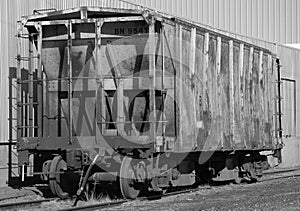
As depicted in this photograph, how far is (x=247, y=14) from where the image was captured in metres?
43.6

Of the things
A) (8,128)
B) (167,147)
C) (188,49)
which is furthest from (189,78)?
(8,128)

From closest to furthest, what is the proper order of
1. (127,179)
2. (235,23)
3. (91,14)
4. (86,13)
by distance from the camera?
(127,179)
(86,13)
(91,14)
(235,23)

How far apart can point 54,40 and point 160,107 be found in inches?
123

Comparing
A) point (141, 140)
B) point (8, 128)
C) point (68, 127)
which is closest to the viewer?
point (141, 140)

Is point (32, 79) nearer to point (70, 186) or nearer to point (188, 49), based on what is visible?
point (70, 186)

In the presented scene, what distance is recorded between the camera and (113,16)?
53.7ft

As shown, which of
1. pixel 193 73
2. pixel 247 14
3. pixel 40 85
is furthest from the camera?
pixel 247 14

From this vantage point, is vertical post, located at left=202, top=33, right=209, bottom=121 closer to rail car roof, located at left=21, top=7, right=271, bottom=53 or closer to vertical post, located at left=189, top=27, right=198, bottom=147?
vertical post, located at left=189, top=27, right=198, bottom=147

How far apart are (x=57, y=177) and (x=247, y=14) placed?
2954cm

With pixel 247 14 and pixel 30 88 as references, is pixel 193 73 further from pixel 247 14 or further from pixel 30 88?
pixel 247 14

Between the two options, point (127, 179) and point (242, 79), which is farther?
point (242, 79)

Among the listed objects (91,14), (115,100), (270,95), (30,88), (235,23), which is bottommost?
(115,100)

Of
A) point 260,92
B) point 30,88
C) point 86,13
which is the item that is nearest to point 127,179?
point 30,88

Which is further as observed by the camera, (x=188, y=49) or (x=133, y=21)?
(x=188, y=49)
